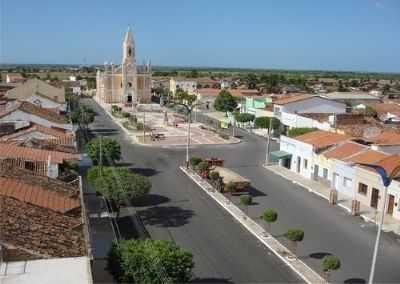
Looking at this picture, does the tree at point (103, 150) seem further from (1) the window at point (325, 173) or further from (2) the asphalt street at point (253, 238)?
(1) the window at point (325, 173)

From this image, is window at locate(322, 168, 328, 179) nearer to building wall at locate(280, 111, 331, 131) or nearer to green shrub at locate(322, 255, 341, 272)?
building wall at locate(280, 111, 331, 131)

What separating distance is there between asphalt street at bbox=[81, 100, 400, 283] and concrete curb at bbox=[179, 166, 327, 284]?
340 mm

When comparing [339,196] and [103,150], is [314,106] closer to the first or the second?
[339,196]

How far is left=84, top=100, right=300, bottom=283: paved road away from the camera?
17844 millimetres

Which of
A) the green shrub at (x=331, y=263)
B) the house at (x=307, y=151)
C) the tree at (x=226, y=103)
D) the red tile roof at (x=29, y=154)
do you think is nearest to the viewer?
the green shrub at (x=331, y=263)

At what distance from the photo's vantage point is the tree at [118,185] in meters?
23.2

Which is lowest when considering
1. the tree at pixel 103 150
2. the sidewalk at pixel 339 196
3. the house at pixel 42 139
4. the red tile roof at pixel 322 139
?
the sidewalk at pixel 339 196

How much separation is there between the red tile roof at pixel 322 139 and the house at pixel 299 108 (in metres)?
15.5

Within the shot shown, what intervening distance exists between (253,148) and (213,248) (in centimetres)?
2810

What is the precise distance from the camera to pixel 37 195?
50.8 ft

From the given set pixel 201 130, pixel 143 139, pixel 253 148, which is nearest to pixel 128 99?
pixel 201 130

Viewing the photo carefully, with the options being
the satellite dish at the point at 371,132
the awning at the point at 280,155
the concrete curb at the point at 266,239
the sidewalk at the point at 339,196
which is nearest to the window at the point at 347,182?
the sidewalk at the point at 339,196

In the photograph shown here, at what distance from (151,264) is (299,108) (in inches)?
1953

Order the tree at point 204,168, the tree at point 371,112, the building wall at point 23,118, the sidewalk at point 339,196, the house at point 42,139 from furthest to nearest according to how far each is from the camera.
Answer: the tree at point 371,112 → the building wall at point 23,118 → the tree at point 204,168 → the house at point 42,139 → the sidewalk at point 339,196
